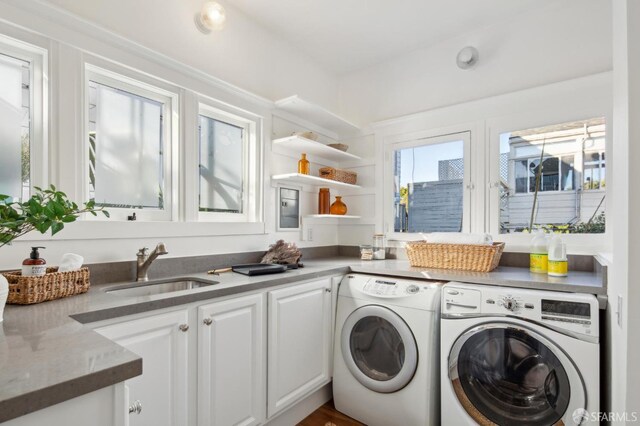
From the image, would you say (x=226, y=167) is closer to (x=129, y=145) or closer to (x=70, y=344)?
(x=129, y=145)

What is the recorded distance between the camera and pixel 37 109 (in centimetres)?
149

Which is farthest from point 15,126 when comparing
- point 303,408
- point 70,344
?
point 303,408

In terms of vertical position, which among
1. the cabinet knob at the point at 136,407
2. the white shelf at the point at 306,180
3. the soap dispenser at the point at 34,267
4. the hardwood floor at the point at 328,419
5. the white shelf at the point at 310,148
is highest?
the white shelf at the point at 310,148

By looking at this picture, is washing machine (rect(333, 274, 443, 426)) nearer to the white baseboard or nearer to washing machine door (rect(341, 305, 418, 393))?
washing machine door (rect(341, 305, 418, 393))

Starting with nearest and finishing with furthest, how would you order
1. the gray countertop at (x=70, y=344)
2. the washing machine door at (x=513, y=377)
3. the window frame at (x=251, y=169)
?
the gray countertop at (x=70, y=344) < the washing machine door at (x=513, y=377) < the window frame at (x=251, y=169)

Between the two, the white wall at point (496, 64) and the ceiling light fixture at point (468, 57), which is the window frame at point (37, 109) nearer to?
the white wall at point (496, 64)

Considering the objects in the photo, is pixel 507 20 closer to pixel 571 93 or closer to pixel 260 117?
pixel 571 93

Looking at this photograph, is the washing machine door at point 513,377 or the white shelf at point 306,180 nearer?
the washing machine door at point 513,377

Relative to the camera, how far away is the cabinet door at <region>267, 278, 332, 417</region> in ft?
5.96

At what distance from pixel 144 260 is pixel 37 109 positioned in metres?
0.84

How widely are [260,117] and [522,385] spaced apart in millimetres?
2354

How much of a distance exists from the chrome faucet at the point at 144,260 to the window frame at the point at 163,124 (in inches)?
10.1

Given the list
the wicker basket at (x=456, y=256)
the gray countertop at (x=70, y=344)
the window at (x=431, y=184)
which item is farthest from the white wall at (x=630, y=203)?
the window at (x=431, y=184)

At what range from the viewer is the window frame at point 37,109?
57.8 inches
